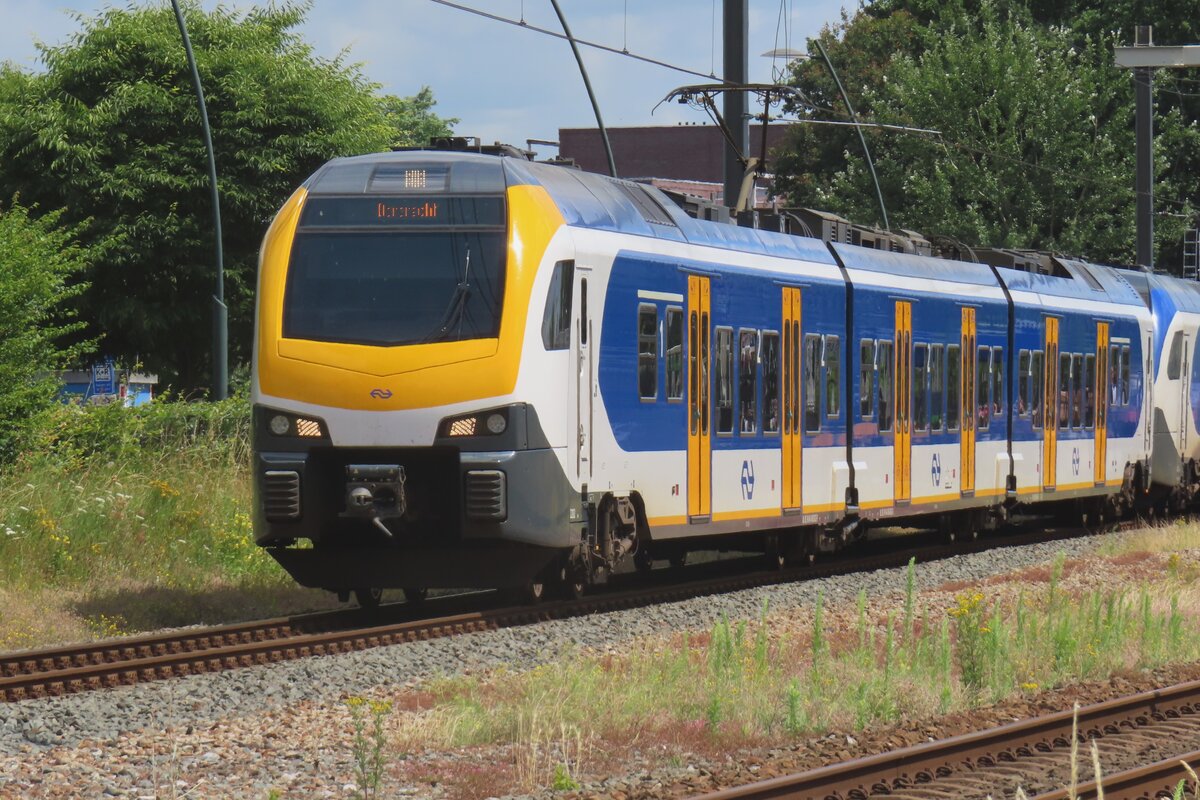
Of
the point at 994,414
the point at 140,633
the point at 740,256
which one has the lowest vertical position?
the point at 140,633

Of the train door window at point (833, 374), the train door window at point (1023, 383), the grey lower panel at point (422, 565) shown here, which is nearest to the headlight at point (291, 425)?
the grey lower panel at point (422, 565)

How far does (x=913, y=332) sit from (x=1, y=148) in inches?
711

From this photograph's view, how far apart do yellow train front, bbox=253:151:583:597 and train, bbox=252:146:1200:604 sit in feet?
0.06

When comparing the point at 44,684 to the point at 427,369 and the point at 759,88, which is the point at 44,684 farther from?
the point at 759,88

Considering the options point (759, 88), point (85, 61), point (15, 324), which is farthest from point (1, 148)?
point (759, 88)

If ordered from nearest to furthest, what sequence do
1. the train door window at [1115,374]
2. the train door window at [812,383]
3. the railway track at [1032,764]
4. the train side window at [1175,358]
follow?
the railway track at [1032,764] < the train door window at [812,383] < the train door window at [1115,374] < the train side window at [1175,358]

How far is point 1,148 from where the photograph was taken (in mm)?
32594

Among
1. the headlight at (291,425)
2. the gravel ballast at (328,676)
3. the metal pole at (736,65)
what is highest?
the metal pole at (736,65)

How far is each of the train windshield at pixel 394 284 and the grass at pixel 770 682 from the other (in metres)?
2.73

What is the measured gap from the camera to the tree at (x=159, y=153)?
32375mm

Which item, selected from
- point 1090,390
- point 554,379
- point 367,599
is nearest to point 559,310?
point 554,379

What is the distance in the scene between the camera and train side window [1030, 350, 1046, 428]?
24.9 meters

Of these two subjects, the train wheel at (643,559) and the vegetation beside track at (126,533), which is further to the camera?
the train wheel at (643,559)

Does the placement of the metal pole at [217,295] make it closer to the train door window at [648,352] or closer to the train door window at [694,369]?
the train door window at [694,369]
